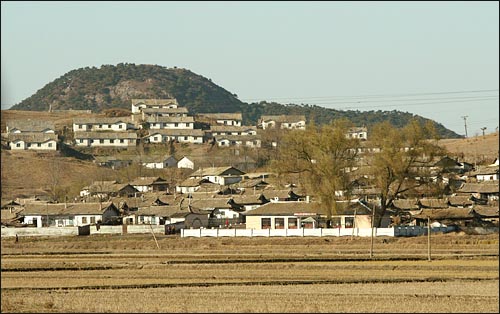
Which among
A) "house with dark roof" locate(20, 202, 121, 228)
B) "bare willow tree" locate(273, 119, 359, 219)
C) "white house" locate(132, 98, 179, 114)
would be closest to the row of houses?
"white house" locate(132, 98, 179, 114)

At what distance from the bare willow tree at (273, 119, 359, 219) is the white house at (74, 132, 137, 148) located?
62338 millimetres

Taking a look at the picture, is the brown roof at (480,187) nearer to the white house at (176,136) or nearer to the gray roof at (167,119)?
the white house at (176,136)

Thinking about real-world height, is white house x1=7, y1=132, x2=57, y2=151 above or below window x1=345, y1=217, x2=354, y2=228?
above

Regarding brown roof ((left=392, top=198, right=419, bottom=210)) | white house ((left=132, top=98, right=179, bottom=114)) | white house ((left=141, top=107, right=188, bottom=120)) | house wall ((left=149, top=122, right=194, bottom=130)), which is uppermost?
white house ((left=132, top=98, right=179, bottom=114))

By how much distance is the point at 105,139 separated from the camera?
5143 inches

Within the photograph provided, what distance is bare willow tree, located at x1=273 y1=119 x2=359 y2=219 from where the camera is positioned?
6675 centimetres

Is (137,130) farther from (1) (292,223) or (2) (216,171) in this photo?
(1) (292,223)

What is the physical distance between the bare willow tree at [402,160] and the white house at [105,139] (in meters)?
67.3

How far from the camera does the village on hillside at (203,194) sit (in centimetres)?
6862

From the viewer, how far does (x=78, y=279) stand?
3544 cm

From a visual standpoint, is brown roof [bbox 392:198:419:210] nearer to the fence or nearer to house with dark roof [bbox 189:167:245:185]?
the fence

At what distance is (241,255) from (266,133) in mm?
92803

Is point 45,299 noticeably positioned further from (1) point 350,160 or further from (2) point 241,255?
(1) point 350,160

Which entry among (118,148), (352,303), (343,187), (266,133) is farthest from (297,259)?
(266,133)
